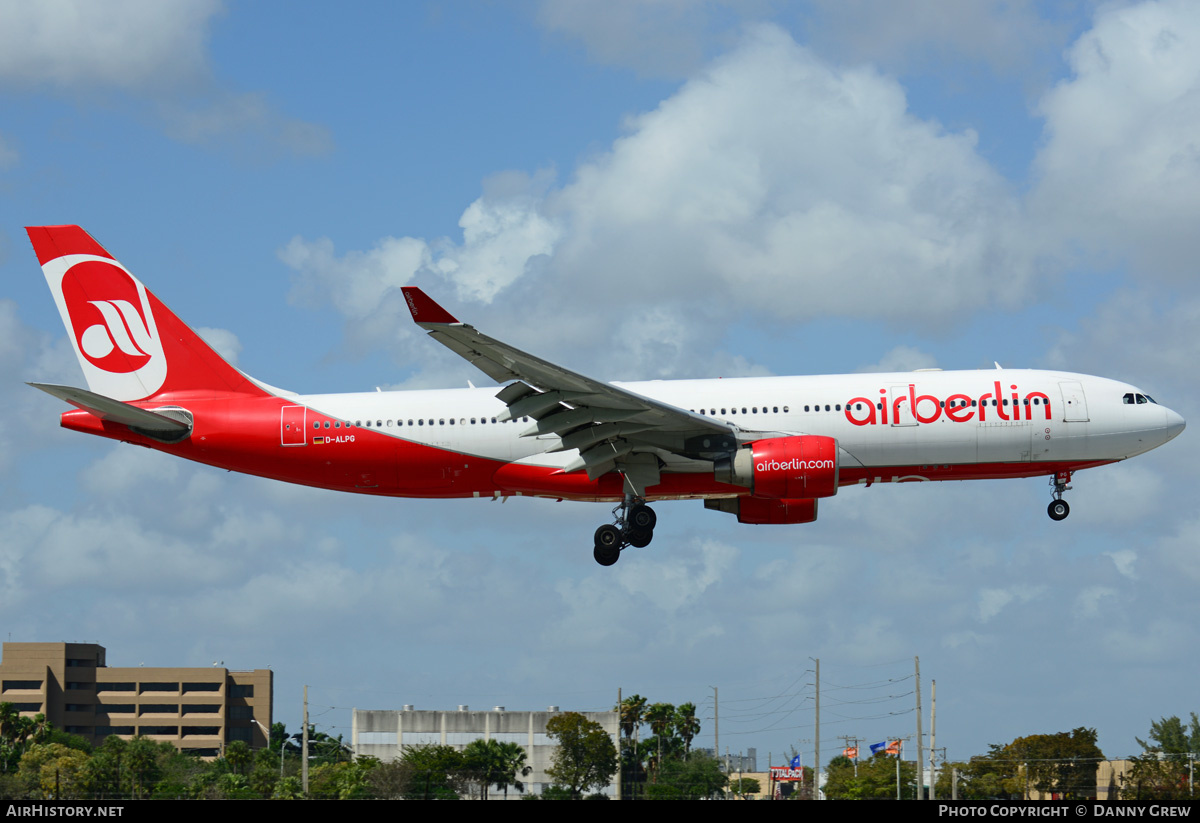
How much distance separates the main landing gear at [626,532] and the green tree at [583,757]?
36.1 metres

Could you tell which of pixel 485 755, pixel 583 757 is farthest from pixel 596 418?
pixel 485 755

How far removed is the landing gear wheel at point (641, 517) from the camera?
39281 mm

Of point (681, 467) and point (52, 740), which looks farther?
point (52, 740)

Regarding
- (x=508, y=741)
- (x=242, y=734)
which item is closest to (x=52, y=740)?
(x=242, y=734)

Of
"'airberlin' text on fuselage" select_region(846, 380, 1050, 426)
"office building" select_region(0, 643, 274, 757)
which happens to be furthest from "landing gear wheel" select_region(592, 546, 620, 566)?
"office building" select_region(0, 643, 274, 757)

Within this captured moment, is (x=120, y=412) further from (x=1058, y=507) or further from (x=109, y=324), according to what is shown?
(x=1058, y=507)

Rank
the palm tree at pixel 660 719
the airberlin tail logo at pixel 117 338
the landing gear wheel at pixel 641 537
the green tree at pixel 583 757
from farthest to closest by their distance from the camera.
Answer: the palm tree at pixel 660 719, the green tree at pixel 583 757, the airberlin tail logo at pixel 117 338, the landing gear wheel at pixel 641 537

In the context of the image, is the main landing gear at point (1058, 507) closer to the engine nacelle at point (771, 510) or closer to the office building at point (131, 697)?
the engine nacelle at point (771, 510)

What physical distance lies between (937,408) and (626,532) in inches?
390

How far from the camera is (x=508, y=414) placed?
3600 cm

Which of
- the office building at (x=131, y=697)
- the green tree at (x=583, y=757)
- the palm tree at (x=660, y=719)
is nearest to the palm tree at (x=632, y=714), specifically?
the palm tree at (x=660, y=719)

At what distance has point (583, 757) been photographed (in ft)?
259
